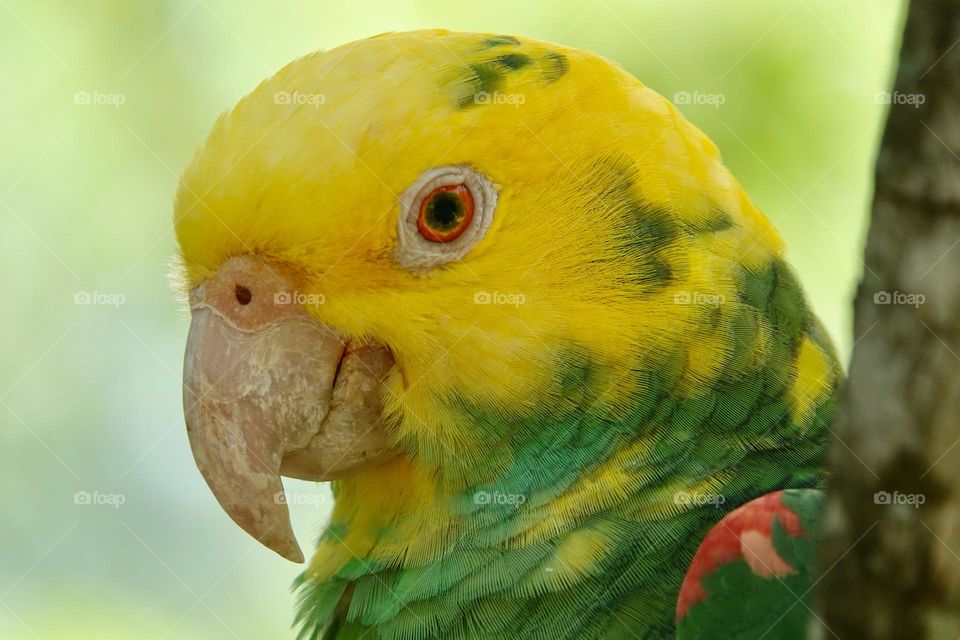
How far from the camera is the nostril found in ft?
8.43

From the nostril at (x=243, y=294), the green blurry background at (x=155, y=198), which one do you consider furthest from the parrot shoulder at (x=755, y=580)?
the green blurry background at (x=155, y=198)

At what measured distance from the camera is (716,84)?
4.74 metres

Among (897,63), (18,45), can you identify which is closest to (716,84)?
(18,45)

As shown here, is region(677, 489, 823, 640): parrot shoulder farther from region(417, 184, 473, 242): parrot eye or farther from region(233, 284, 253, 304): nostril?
region(233, 284, 253, 304): nostril

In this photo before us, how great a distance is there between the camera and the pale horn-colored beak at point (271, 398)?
2.49m

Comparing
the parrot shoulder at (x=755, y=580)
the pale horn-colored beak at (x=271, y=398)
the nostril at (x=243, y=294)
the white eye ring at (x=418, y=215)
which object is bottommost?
the parrot shoulder at (x=755, y=580)

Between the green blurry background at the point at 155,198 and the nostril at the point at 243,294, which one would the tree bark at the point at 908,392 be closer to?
the nostril at the point at 243,294

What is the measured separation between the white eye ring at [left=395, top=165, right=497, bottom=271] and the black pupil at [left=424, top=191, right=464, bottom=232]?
23 mm

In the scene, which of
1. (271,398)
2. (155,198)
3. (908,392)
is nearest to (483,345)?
(271,398)

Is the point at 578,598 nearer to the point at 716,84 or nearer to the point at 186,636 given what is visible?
the point at 716,84

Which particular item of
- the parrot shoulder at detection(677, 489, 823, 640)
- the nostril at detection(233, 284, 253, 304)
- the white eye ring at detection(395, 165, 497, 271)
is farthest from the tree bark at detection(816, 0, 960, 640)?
the nostril at detection(233, 284, 253, 304)

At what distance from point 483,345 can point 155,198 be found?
4090 millimetres

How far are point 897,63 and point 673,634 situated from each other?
1774mm

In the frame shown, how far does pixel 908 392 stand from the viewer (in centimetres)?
77
